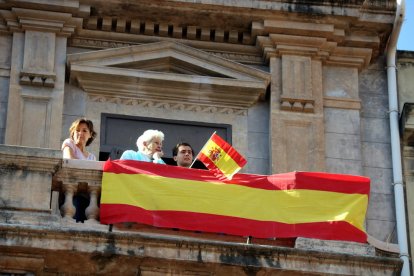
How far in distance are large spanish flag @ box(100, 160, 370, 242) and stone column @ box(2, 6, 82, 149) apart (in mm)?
3259

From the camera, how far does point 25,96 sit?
72.8 ft

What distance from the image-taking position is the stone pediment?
22750 millimetres

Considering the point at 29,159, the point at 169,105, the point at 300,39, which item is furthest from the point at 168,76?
the point at 29,159

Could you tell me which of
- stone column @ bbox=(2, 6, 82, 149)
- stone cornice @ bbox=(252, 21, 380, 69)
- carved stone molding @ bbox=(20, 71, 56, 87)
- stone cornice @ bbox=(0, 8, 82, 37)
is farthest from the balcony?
stone cornice @ bbox=(252, 21, 380, 69)

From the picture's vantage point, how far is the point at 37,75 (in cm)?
2241

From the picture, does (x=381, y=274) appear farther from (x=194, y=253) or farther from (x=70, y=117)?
(x=70, y=117)

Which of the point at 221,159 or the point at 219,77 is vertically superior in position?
the point at 219,77

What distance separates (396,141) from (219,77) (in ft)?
8.68

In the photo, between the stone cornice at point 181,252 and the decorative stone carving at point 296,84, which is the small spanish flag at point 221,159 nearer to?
the stone cornice at point 181,252

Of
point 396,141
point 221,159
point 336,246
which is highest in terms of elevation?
point 396,141

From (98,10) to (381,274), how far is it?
720 cm

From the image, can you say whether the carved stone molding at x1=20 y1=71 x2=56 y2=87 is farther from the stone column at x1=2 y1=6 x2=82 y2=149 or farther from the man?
the man

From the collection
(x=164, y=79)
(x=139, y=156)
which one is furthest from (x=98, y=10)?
(x=139, y=156)

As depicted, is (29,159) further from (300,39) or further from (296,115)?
(300,39)
